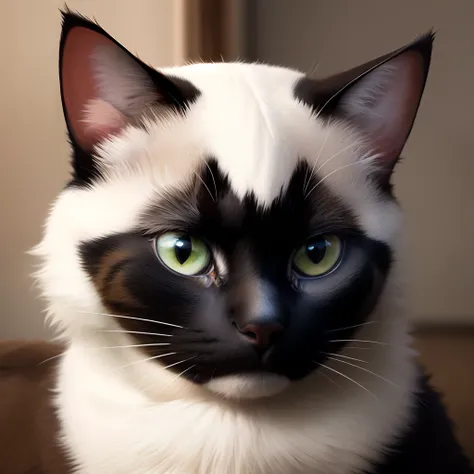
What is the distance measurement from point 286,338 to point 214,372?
0.06 meters

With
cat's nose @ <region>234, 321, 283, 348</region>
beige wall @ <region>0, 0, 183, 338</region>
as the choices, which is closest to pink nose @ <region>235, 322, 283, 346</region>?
cat's nose @ <region>234, 321, 283, 348</region>

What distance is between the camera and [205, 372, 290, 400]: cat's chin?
1.64 ft

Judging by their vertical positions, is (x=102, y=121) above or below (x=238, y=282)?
above

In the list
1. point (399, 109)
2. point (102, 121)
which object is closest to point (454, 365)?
point (399, 109)

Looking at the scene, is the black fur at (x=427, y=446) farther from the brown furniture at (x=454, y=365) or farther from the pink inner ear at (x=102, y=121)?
the pink inner ear at (x=102, y=121)

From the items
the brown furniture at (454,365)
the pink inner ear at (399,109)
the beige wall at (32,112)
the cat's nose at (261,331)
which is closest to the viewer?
the cat's nose at (261,331)

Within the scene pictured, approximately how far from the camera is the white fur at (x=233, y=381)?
53 centimetres

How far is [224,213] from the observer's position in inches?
20.0

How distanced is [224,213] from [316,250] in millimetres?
86

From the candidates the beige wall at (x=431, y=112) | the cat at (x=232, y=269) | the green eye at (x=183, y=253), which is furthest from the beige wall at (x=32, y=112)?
the green eye at (x=183, y=253)

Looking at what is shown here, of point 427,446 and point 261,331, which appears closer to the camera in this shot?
point 261,331

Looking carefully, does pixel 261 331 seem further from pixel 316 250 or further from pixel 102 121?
pixel 102 121

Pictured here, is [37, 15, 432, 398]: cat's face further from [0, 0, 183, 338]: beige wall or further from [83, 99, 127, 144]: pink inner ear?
[0, 0, 183, 338]: beige wall

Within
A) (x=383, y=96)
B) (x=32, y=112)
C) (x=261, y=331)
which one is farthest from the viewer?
(x=32, y=112)
